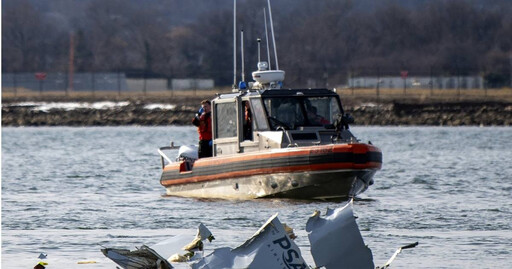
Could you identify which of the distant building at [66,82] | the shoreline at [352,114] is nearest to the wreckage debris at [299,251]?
the shoreline at [352,114]

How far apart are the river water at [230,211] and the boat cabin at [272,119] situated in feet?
3.72

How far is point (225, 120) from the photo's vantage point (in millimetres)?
25500

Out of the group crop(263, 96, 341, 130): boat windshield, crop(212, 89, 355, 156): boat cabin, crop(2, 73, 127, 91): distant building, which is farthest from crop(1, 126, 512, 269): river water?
crop(2, 73, 127, 91): distant building

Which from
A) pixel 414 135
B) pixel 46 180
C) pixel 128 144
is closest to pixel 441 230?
pixel 46 180

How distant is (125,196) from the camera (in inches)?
1092

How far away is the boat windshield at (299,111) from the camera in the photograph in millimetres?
24828

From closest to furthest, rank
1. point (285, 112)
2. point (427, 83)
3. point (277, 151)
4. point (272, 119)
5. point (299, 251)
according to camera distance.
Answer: point (299, 251), point (277, 151), point (272, 119), point (285, 112), point (427, 83)

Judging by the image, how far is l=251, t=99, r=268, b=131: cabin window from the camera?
24719 mm

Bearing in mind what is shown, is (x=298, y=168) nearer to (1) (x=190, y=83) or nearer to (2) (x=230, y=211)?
(2) (x=230, y=211)

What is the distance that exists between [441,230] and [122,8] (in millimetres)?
172572

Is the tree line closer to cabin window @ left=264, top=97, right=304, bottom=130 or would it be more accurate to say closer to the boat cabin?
the boat cabin

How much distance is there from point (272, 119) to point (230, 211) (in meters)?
2.40

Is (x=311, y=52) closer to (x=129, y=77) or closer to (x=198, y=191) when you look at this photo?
(x=129, y=77)

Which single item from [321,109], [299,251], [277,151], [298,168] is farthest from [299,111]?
[299,251]
